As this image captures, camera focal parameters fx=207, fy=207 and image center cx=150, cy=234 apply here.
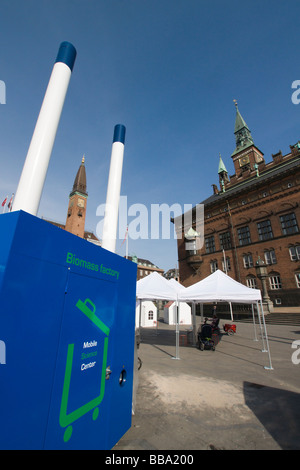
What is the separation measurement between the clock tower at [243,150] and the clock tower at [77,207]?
134 feet

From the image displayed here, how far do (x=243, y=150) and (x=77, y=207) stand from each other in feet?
147

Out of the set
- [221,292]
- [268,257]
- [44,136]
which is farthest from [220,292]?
[268,257]

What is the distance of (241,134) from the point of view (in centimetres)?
5356

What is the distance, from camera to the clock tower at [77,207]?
55812 millimetres

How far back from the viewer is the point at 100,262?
3014 mm

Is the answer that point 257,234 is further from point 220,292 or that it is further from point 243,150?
point 243,150

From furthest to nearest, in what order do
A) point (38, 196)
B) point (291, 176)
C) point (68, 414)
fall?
point (291, 176) < point (38, 196) < point (68, 414)

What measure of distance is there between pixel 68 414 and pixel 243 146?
2314 inches

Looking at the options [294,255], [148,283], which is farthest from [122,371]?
[294,255]

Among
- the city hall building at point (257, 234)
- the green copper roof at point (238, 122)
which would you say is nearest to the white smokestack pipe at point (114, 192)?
the city hall building at point (257, 234)

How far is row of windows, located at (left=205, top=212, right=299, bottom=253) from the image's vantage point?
2770 centimetres

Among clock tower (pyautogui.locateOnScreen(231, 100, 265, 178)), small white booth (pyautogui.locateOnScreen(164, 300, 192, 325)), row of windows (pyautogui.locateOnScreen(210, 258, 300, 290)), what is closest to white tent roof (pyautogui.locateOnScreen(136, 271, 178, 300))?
small white booth (pyautogui.locateOnScreen(164, 300, 192, 325))

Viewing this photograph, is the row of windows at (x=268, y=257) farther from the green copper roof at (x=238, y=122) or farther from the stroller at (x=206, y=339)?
the green copper roof at (x=238, y=122)

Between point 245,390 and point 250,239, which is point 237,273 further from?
point 245,390
